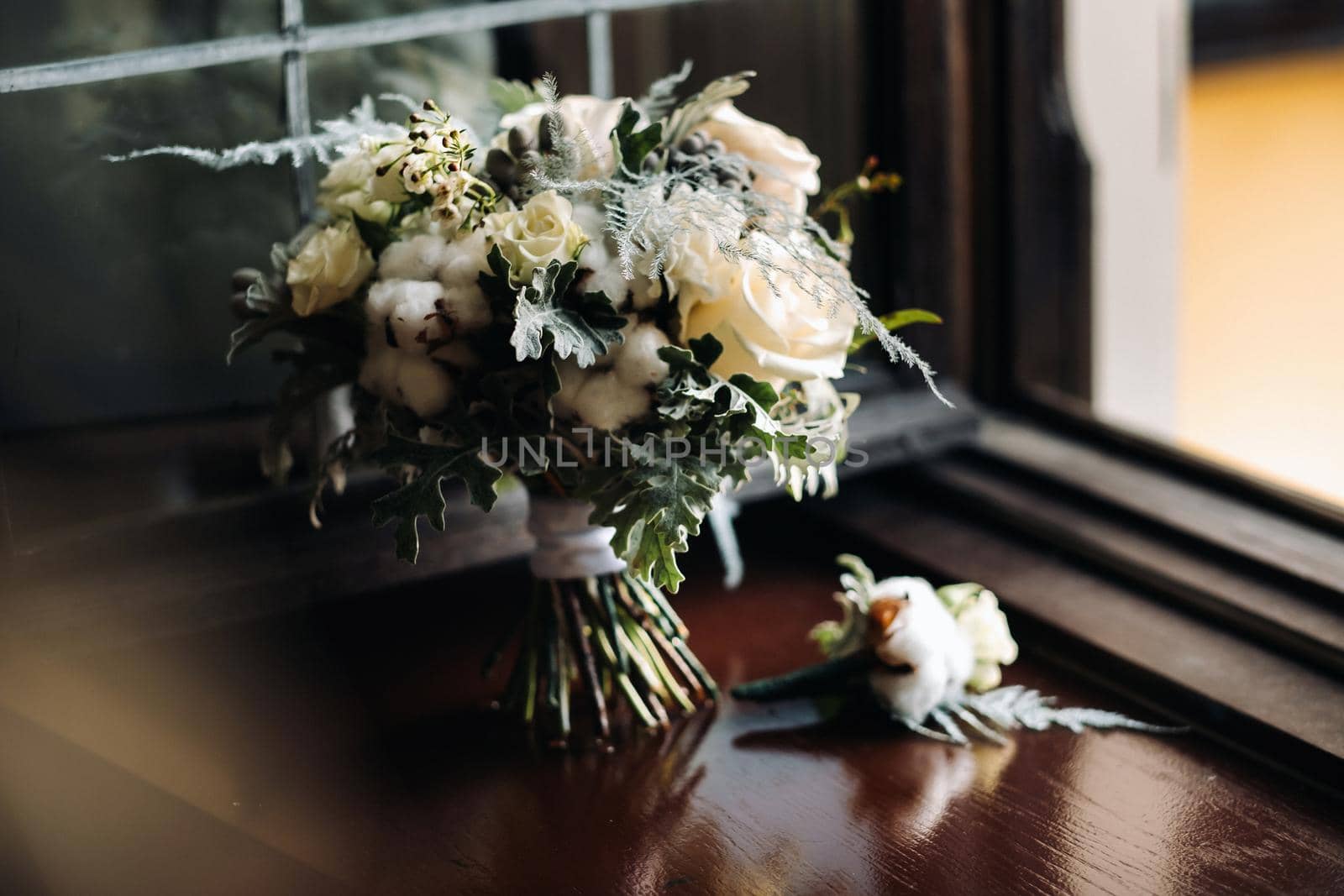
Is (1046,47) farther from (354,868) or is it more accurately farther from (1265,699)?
(354,868)

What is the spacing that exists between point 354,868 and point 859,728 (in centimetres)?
44

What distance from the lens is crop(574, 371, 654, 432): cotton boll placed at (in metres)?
0.82

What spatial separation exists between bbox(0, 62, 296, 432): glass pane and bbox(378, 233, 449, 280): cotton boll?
33 cm

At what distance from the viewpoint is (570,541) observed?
3.17 feet

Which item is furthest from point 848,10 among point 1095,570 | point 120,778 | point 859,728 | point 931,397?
point 120,778

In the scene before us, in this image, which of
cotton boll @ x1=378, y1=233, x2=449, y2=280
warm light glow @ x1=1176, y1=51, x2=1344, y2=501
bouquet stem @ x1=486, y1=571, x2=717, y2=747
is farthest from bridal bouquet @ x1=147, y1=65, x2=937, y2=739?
warm light glow @ x1=1176, y1=51, x2=1344, y2=501

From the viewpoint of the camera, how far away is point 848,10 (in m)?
1.38

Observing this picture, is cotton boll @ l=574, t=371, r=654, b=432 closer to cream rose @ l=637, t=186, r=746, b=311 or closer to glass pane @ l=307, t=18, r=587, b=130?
cream rose @ l=637, t=186, r=746, b=311

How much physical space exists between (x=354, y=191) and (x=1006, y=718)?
698 mm

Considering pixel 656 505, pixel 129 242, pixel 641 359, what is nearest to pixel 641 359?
pixel 641 359

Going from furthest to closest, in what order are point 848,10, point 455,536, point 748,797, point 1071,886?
point 848,10 < point 455,536 < point 748,797 < point 1071,886

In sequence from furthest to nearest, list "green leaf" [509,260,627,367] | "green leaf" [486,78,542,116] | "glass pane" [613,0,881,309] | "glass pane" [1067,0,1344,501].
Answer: "glass pane" [1067,0,1344,501] → "glass pane" [613,0,881,309] → "green leaf" [486,78,542,116] → "green leaf" [509,260,627,367]

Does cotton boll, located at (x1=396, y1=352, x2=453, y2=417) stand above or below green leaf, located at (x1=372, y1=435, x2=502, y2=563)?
above

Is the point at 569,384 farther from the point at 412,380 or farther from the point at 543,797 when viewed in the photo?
the point at 543,797
